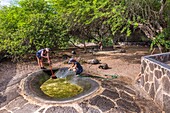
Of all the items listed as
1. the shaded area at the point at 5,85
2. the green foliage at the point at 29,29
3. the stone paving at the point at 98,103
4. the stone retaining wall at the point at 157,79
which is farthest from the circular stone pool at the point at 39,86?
the green foliage at the point at 29,29

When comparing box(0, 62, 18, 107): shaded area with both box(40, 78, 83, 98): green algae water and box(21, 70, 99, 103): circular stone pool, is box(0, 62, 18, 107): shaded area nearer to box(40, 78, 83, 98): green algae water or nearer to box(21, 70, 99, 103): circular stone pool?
box(21, 70, 99, 103): circular stone pool

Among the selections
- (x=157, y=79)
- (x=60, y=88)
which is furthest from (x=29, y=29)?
(x=157, y=79)

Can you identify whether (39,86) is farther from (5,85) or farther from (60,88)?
(5,85)

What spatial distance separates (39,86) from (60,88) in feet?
2.82

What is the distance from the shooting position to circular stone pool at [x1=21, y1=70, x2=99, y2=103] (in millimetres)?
4992

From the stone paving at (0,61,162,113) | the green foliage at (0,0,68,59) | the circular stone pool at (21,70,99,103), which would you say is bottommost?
the stone paving at (0,61,162,113)

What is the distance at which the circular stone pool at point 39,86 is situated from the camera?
499cm

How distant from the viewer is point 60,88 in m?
6.53

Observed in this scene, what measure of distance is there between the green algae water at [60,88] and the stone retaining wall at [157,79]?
2407mm

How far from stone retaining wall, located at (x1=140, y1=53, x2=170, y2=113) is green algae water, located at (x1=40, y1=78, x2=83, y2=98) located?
241 cm

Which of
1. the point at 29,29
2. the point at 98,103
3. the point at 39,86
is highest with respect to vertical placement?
the point at 29,29

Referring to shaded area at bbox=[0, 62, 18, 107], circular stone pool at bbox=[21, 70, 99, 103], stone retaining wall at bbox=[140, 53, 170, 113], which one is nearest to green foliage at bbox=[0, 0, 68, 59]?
shaded area at bbox=[0, 62, 18, 107]

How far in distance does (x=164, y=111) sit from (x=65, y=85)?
3.73 meters

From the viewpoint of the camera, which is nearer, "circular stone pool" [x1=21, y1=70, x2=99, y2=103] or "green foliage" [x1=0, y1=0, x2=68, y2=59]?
"circular stone pool" [x1=21, y1=70, x2=99, y2=103]
